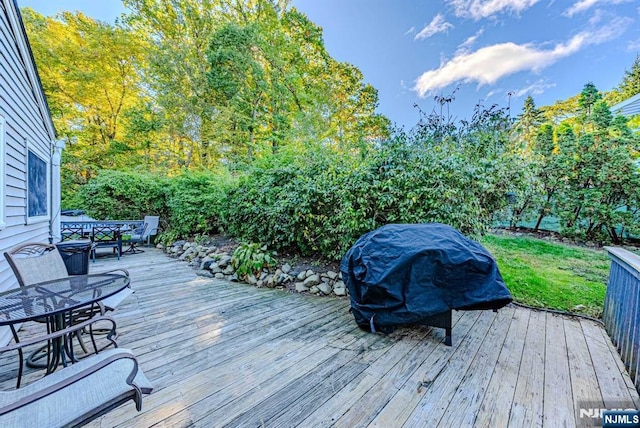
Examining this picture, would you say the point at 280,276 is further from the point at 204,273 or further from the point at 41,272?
the point at 41,272

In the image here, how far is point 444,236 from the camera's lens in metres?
2.59

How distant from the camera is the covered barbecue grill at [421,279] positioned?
7.61 ft

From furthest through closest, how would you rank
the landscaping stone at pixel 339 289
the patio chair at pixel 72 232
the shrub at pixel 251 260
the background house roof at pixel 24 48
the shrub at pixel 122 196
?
the shrub at pixel 122 196, the patio chair at pixel 72 232, the shrub at pixel 251 260, the landscaping stone at pixel 339 289, the background house roof at pixel 24 48

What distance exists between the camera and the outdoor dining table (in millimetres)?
1617

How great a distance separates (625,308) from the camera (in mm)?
2404

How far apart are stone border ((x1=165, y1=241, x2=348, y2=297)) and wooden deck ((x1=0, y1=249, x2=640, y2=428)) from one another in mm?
553

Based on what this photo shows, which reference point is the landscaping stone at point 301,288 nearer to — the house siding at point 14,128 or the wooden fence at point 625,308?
the house siding at point 14,128

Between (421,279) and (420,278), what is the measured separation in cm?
1

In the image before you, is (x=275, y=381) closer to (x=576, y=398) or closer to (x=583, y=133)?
(x=576, y=398)

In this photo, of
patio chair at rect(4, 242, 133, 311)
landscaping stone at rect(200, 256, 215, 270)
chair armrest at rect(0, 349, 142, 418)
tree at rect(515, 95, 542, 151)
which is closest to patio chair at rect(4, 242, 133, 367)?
patio chair at rect(4, 242, 133, 311)

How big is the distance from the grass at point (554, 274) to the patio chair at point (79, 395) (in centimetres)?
436

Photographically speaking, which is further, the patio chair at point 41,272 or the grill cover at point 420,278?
the grill cover at point 420,278

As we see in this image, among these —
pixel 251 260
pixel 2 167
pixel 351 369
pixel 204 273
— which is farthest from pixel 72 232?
pixel 351 369

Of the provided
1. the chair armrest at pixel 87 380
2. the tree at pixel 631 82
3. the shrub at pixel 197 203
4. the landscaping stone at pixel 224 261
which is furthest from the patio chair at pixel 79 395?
the tree at pixel 631 82
